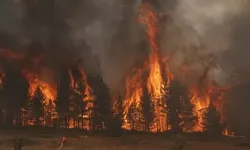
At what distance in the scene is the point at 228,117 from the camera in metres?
86.2

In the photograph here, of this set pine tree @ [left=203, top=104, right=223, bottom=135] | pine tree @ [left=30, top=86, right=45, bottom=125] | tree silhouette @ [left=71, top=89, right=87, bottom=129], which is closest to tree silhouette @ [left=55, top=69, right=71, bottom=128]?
tree silhouette @ [left=71, top=89, right=87, bottom=129]

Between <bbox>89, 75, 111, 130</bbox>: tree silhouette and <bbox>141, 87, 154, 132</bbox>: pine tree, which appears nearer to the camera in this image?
Answer: <bbox>89, 75, 111, 130</bbox>: tree silhouette

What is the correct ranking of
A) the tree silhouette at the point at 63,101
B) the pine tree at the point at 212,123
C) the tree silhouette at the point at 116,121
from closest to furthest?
the tree silhouette at the point at 116,121
the tree silhouette at the point at 63,101
the pine tree at the point at 212,123

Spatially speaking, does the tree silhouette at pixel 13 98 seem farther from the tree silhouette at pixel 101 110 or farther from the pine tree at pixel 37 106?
the tree silhouette at pixel 101 110

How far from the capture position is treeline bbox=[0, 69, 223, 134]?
253ft

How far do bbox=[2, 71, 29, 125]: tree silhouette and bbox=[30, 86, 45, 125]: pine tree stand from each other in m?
2.49

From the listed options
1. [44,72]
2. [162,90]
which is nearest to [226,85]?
[162,90]

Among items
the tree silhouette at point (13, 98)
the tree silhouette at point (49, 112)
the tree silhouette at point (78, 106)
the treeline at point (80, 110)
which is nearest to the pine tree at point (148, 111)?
the treeline at point (80, 110)

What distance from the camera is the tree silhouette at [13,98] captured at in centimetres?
7706

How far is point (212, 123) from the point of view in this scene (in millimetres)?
78562

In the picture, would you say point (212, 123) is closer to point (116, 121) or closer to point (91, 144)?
point (116, 121)

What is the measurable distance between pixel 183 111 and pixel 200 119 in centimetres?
583

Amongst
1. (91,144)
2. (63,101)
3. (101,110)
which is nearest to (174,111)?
(101,110)

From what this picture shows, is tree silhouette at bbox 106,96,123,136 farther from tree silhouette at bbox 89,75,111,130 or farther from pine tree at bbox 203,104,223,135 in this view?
pine tree at bbox 203,104,223,135
